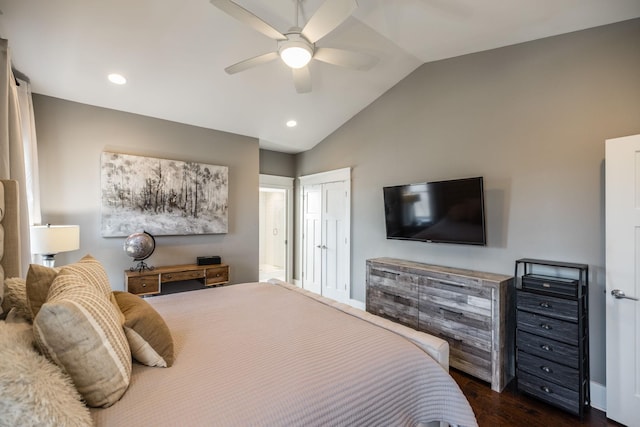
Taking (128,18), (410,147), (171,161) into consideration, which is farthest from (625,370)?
(171,161)

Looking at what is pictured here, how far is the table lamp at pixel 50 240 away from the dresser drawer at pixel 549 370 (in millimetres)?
4085

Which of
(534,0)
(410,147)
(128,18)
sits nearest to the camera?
(534,0)

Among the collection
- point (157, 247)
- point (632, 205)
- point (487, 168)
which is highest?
point (487, 168)

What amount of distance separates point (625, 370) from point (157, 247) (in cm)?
468

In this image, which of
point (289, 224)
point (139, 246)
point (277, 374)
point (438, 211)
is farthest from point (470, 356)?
point (289, 224)

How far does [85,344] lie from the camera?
987mm

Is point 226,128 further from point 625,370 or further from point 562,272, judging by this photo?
point 625,370

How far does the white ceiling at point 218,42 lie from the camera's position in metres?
2.26

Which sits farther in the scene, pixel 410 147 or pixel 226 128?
pixel 226 128

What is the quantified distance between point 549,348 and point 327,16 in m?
2.92

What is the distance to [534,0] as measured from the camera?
Answer: 2.17 m

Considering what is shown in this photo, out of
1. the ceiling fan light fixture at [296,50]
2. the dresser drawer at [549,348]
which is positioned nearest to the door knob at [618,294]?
the dresser drawer at [549,348]

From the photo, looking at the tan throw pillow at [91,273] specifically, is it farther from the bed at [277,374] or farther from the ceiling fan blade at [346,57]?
the ceiling fan blade at [346,57]

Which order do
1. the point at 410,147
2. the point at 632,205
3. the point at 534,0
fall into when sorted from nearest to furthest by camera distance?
1. the point at 632,205
2. the point at 534,0
3. the point at 410,147
